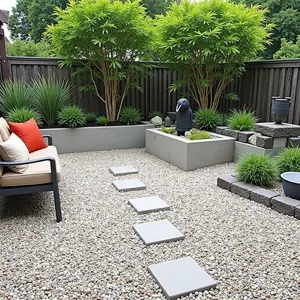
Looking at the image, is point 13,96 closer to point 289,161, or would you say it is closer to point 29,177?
point 29,177

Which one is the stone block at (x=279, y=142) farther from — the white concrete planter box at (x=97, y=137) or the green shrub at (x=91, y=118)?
the green shrub at (x=91, y=118)

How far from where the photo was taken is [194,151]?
4477 millimetres

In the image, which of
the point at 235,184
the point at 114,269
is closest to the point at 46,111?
the point at 235,184

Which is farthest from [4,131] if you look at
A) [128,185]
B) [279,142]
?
[279,142]

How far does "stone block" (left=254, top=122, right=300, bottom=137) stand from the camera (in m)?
4.33

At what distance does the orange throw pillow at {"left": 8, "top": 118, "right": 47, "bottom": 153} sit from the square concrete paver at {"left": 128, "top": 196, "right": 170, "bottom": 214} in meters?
1.52

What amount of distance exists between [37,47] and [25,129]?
1030 centimetres

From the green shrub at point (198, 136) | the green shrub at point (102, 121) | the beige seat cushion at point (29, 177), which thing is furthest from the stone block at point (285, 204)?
the green shrub at point (102, 121)

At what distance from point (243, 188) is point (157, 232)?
1.37 metres

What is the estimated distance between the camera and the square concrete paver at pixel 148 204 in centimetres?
300

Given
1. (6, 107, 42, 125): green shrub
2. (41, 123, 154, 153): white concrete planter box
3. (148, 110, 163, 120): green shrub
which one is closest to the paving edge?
(41, 123, 154, 153): white concrete planter box

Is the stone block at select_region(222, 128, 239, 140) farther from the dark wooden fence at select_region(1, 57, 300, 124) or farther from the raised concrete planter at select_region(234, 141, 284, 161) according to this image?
the dark wooden fence at select_region(1, 57, 300, 124)

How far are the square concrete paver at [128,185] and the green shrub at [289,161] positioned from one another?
1.74m

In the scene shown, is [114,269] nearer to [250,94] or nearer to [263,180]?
[263,180]
